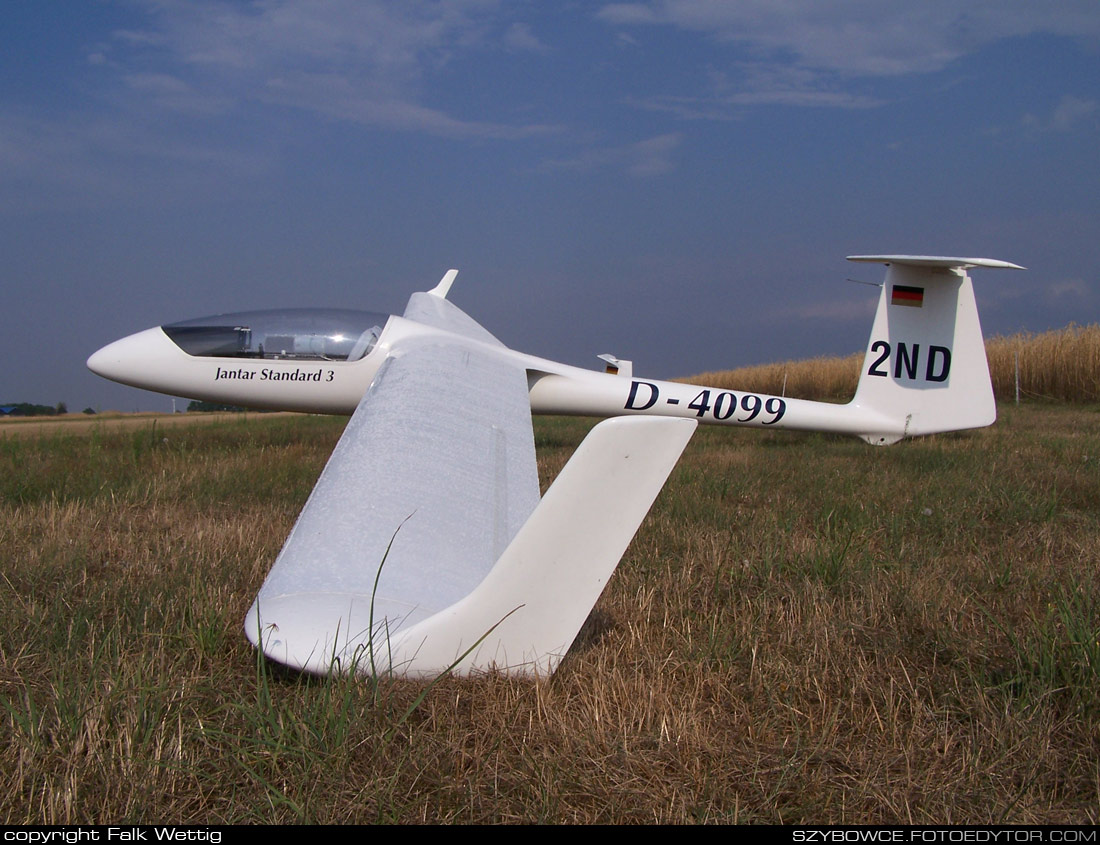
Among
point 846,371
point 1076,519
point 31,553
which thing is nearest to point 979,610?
point 1076,519

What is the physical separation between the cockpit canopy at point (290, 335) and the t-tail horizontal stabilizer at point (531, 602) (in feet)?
17.7

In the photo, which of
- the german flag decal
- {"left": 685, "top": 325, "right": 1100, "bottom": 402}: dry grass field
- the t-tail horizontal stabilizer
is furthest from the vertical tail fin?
{"left": 685, "top": 325, "right": 1100, "bottom": 402}: dry grass field

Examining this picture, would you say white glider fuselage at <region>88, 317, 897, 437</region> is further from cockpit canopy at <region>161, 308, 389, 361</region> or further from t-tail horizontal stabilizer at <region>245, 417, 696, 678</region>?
t-tail horizontal stabilizer at <region>245, 417, 696, 678</region>

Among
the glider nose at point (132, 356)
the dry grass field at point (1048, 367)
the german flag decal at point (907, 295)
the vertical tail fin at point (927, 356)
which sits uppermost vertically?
the dry grass field at point (1048, 367)

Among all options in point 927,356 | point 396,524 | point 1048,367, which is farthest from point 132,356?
point 1048,367

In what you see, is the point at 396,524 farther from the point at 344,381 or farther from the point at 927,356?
the point at 927,356

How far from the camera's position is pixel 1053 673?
1.89 meters

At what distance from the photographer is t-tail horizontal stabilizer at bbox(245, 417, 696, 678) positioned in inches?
64.3

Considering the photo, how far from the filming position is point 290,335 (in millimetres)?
7105

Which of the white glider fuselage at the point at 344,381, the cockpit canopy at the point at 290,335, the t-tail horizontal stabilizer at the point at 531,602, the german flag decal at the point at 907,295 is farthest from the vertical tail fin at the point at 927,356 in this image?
the t-tail horizontal stabilizer at the point at 531,602

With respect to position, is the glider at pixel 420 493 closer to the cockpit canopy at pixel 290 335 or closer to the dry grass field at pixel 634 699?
Result: the cockpit canopy at pixel 290 335

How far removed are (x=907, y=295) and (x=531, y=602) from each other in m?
8.20

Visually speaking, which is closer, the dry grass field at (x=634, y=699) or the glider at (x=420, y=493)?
the dry grass field at (x=634, y=699)

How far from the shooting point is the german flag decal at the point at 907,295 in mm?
8438
